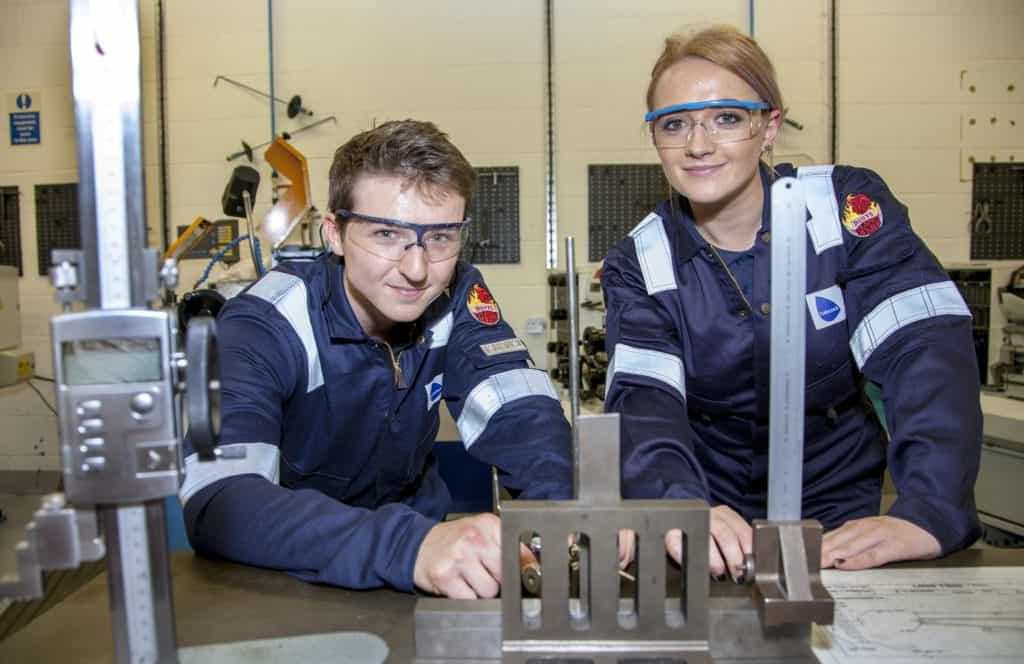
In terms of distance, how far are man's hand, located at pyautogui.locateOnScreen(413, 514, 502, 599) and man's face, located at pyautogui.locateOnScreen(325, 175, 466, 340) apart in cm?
49

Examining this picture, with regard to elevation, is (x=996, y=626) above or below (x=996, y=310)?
below

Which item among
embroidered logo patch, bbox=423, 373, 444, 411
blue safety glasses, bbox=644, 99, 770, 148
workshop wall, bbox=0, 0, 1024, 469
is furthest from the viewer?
workshop wall, bbox=0, 0, 1024, 469

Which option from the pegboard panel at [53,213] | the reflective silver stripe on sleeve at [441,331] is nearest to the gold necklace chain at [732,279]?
the reflective silver stripe on sleeve at [441,331]

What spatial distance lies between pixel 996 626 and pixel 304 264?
1.22m

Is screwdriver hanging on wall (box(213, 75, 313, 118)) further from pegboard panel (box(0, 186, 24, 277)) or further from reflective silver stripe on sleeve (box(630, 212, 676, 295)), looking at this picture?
reflective silver stripe on sleeve (box(630, 212, 676, 295))

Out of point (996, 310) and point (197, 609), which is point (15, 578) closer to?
point (197, 609)

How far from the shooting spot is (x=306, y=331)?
1176 mm

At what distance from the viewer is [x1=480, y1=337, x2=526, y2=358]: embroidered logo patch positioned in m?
1.31

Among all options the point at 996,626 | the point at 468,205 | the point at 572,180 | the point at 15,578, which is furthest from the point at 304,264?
the point at 572,180

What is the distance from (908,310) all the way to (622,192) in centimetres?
242

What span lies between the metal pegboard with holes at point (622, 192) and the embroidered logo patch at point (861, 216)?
7.32ft

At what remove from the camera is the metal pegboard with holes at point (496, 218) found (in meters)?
3.40

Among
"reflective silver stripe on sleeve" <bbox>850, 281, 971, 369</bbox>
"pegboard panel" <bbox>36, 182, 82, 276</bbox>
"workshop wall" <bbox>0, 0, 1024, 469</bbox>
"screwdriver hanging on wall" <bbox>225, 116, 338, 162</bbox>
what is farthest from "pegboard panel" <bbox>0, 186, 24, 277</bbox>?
"reflective silver stripe on sleeve" <bbox>850, 281, 971, 369</bbox>

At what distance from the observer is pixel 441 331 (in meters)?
1.36
